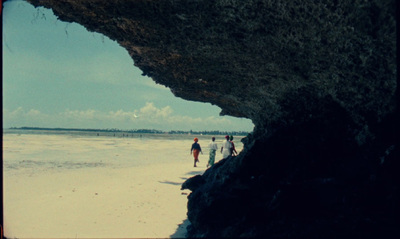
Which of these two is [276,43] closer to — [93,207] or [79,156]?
[93,207]

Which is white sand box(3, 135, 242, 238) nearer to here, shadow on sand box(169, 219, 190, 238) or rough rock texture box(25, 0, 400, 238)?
shadow on sand box(169, 219, 190, 238)

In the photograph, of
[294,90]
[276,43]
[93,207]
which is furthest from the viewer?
[93,207]

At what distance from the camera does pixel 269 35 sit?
12.4 feet

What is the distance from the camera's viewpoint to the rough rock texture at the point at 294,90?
3.39m

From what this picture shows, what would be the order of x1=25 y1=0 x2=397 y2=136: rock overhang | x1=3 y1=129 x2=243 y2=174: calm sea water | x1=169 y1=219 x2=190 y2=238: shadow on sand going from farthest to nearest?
1. x1=3 y1=129 x2=243 y2=174: calm sea water
2. x1=169 y1=219 x2=190 y2=238: shadow on sand
3. x1=25 y1=0 x2=397 y2=136: rock overhang

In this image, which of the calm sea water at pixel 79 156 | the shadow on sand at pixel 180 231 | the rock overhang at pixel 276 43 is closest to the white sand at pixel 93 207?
the shadow on sand at pixel 180 231

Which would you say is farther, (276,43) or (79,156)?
(79,156)

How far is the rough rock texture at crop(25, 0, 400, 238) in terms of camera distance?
339cm

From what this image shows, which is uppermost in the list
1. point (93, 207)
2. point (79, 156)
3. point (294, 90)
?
point (294, 90)

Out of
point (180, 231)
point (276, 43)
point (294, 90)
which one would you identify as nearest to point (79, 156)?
point (180, 231)

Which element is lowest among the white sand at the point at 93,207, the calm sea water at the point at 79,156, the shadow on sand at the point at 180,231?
the calm sea water at the point at 79,156

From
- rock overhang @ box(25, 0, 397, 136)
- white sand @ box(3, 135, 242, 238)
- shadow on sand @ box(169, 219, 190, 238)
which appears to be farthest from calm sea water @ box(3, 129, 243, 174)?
rock overhang @ box(25, 0, 397, 136)

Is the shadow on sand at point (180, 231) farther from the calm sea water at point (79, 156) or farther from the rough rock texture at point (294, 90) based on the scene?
the calm sea water at point (79, 156)

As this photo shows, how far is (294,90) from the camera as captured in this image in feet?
15.3
